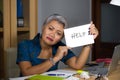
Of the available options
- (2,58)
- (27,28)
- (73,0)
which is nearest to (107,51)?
(73,0)

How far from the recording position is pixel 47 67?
1451 mm

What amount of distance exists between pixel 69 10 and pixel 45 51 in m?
1.58

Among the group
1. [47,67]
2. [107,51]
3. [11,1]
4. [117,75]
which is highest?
[11,1]

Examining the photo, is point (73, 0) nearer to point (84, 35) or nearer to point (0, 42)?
point (0, 42)

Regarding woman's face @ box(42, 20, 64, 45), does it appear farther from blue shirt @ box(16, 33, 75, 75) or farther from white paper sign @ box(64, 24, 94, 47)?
white paper sign @ box(64, 24, 94, 47)

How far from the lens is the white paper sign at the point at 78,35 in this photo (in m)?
1.24

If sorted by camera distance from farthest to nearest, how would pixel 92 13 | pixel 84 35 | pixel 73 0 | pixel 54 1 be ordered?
pixel 92 13 < pixel 73 0 < pixel 54 1 < pixel 84 35

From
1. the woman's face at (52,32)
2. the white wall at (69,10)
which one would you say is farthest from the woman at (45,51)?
the white wall at (69,10)

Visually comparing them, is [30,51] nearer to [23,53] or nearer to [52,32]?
[23,53]

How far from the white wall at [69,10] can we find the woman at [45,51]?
3.77 feet

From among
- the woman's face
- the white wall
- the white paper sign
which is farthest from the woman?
the white wall

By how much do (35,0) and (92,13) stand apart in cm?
138

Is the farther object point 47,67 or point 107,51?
point 107,51

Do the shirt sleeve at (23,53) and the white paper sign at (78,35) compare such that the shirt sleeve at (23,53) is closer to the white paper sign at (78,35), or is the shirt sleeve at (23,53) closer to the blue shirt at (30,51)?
the blue shirt at (30,51)
